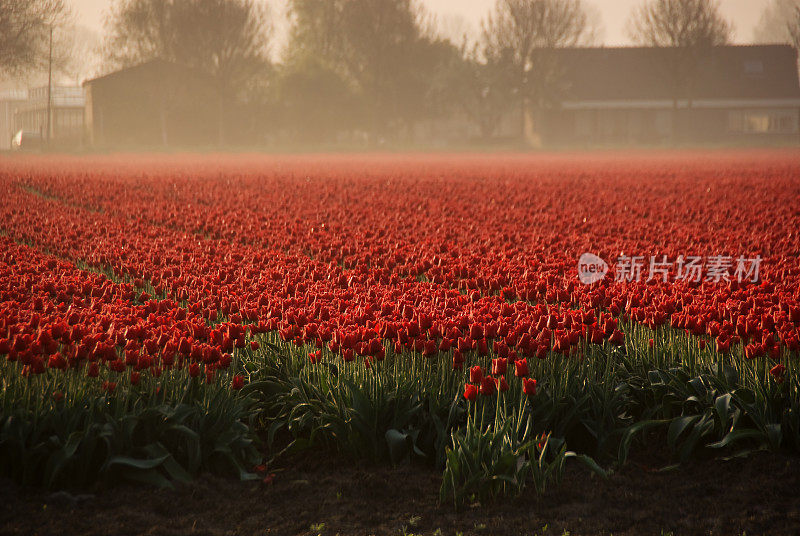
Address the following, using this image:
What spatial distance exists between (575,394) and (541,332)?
0.54 metres

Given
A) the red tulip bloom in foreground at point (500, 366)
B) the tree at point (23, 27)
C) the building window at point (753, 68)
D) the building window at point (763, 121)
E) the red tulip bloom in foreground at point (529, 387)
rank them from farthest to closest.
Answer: the building window at point (753, 68)
the building window at point (763, 121)
the tree at point (23, 27)
the red tulip bloom in foreground at point (500, 366)
the red tulip bloom in foreground at point (529, 387)

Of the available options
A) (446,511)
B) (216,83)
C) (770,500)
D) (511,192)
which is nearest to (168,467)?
(446,511)

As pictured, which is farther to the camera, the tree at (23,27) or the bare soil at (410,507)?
the tree at (23,27)

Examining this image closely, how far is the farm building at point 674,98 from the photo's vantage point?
204 feet

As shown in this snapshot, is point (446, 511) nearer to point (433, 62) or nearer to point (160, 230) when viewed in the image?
point (160, 230)

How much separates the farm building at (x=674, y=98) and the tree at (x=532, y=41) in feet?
4.52

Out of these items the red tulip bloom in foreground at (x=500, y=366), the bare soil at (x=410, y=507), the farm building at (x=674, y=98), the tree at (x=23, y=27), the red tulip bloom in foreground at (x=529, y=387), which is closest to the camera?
the bare soil at (x=410, y=507)

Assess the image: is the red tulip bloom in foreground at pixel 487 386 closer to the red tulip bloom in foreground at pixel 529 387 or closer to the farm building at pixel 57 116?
the red tulip bloom in foreground at pixel 529 387

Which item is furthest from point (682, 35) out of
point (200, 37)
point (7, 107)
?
point (7, 107)

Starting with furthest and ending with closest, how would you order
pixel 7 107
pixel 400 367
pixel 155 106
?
pixel 7 107
pixel 155 106
pixel 400 367

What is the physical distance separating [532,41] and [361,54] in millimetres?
13030

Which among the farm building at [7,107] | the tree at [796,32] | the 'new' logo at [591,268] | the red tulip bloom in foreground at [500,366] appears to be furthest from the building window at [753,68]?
the farm building at [7,107]

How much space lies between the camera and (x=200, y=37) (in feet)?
191

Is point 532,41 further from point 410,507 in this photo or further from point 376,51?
point 410,507
